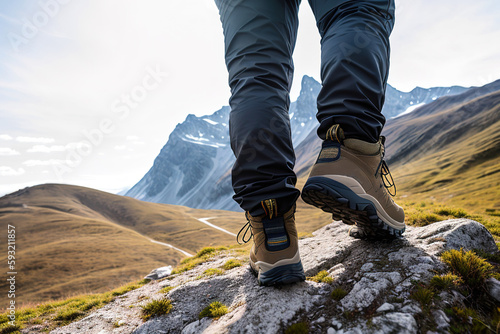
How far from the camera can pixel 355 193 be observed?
6.25 feet

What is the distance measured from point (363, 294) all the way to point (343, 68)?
172 centimetres

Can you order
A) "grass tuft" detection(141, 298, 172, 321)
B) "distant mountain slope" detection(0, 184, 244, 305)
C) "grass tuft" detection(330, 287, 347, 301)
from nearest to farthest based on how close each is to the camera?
"grass tuft" detection(330, 287, 347, 301), "grass tuft" detection(141, 298, 172, 321), "distant mountain slope" detection(0, 184, 244, 305)

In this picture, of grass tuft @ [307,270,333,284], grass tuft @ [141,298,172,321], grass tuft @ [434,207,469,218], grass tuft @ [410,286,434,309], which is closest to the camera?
grass tuft @ [410,286,434,309]

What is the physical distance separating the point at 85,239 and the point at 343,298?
2556 inches

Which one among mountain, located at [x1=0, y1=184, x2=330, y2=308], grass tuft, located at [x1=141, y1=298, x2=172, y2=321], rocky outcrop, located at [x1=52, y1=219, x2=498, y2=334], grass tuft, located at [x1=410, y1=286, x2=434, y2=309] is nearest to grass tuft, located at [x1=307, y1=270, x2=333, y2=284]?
rocky outcrop, located at [x1=52, y1=219, x2=498, y2=334]

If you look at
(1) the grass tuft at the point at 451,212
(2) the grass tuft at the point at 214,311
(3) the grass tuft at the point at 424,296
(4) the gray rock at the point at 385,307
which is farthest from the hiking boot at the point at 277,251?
(1) the grass tuft at the point at 451,212

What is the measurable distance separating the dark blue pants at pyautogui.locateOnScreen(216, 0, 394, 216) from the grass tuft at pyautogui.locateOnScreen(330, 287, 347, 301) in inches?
30.5

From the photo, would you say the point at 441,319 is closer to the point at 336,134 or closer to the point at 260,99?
the point at 336,134

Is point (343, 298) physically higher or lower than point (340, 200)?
lower

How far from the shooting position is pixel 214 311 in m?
2.07

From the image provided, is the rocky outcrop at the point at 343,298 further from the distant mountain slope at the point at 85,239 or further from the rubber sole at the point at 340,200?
the distant mountain slope at the point at 85,239

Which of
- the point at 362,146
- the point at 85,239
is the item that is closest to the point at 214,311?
the point at 362,146

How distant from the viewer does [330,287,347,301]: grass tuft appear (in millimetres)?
1838

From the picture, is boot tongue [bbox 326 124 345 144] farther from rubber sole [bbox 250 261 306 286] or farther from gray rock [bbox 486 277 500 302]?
gray rock [bbox 486 277 500 302]
